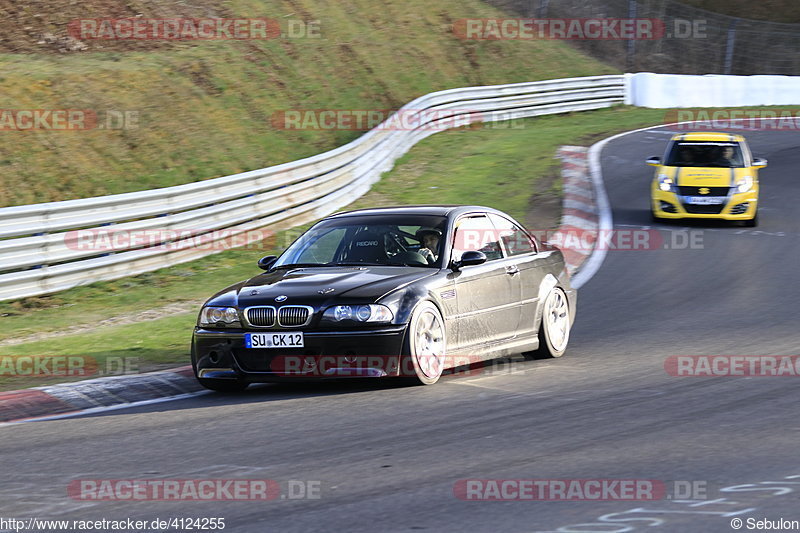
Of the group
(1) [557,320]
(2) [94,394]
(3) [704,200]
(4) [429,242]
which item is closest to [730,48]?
(3) [704,200]

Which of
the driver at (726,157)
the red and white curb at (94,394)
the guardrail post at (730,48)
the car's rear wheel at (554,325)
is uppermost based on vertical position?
the guardrail post at (730,48)

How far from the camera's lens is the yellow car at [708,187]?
20.5 m

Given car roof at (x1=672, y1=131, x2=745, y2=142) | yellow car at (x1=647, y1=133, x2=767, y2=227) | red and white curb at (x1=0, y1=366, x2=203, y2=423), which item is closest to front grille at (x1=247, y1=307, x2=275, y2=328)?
red and white curb at (x1=0, y1=366, x2=203, y2=423)

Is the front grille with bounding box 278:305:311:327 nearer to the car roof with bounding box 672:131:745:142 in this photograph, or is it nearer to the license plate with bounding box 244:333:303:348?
the license plate with bounding box 244:333:303:348

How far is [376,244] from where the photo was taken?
991cm

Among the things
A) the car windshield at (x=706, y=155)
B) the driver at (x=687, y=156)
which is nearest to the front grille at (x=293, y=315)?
the car windshield at (x=706, y=155)

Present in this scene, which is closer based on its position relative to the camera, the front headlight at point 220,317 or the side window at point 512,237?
the front headlight at point 220,317

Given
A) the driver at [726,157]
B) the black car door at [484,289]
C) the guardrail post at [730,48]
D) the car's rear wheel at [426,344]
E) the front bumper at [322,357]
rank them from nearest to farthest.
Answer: the front bumper at [322,357], the car's rear wheel at [426,344], the black car door at [484,289], the driver at [726,157], the guardrail post at [730,48]

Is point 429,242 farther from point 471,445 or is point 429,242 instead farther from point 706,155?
point 706,155

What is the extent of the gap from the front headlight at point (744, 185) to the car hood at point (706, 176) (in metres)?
0.08

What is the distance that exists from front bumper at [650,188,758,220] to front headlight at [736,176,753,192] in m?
0.08

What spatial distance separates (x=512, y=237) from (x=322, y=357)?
2.75 metres

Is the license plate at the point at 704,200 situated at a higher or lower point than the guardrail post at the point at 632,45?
lower

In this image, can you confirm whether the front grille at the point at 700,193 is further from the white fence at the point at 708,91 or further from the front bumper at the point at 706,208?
the white fence at the point at 708,91
